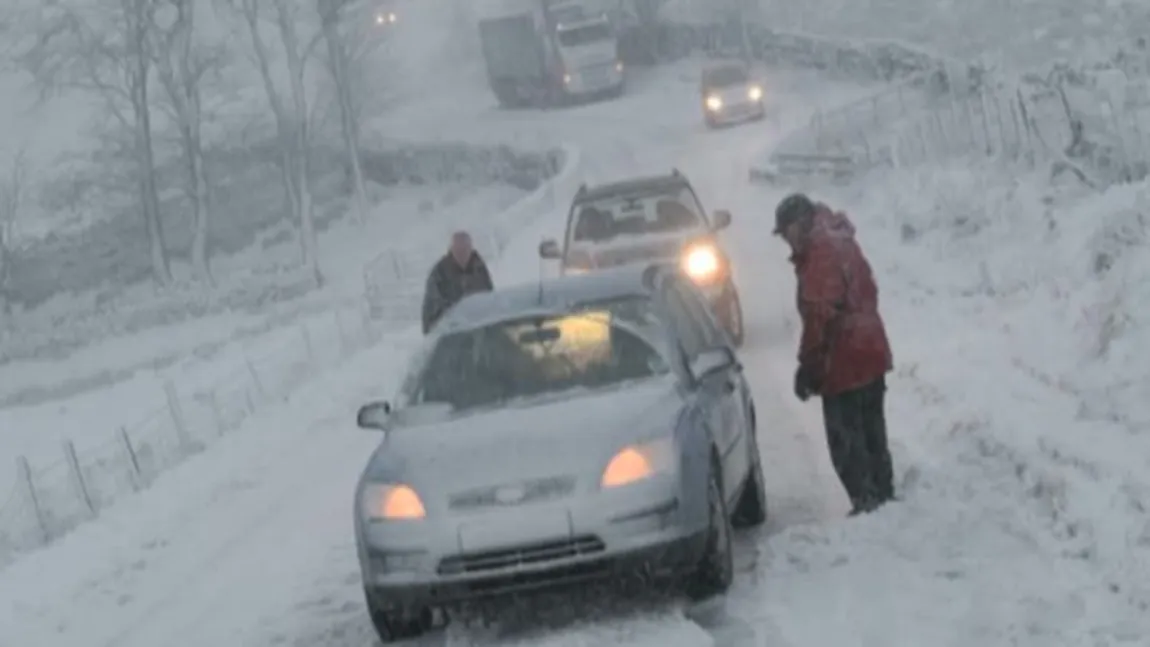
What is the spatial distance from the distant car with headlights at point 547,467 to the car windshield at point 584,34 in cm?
5653

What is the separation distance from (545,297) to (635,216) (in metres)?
9.16

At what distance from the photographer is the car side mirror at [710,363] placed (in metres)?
9.84

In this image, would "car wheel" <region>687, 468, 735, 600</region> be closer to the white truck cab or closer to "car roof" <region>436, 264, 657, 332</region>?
"car roof" <region>436, 264, 657, 332</region>

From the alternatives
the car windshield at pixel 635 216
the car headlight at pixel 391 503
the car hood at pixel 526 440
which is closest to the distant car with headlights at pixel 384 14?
the car windshield at pixel 635 216

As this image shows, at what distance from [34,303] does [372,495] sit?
5882 cm

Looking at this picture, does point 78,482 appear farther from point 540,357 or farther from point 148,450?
point 540,357

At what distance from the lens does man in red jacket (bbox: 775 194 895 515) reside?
10.3 meters

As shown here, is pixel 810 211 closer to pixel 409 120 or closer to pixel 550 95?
pixel 550 95

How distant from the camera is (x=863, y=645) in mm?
7844

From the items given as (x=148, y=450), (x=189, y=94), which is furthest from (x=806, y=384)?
(x=189, y=94)

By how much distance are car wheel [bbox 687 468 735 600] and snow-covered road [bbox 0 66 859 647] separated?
0.50ft

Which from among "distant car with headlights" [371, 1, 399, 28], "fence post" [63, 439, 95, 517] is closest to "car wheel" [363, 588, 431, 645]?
"fence post" [63, 439, 95, 517]

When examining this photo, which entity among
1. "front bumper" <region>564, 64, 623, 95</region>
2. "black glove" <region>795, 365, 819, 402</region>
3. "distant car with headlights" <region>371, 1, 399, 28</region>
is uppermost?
"distant car with headlights" <region>371, 1, 399, 28</region>

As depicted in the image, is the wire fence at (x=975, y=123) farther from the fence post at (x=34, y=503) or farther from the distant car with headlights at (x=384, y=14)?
the distant car with headlights at (x=384, y=14)
